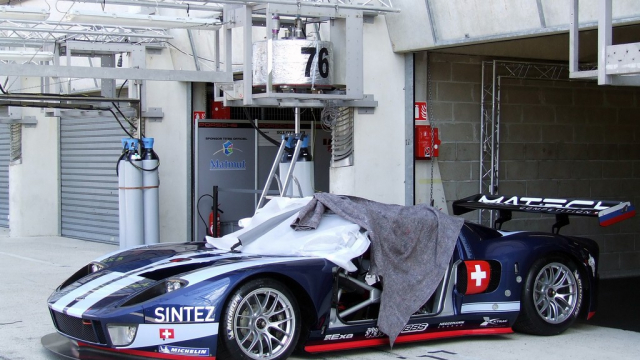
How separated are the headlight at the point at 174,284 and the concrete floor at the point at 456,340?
3.89 feet

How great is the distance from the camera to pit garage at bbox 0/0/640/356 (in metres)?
9.82

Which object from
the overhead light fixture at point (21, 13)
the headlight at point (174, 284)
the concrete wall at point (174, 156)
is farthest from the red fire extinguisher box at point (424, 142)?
the headlight at point (174, 284)

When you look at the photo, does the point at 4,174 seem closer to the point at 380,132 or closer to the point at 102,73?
the point at 102,73

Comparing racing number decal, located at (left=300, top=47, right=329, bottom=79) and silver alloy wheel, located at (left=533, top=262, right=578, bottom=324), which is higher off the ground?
racing number decal, located at (left=300, top=47, right=329, bottom=79)

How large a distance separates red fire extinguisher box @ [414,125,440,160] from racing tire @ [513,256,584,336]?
3790 mm

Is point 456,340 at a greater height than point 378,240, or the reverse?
point 378,240

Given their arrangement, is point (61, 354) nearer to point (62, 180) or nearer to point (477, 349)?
point (477, 349)

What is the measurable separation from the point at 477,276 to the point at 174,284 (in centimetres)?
259

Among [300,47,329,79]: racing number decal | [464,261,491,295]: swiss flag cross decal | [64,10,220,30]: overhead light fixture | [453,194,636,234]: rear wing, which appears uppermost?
[64,10,220,30]: overhead light fixture

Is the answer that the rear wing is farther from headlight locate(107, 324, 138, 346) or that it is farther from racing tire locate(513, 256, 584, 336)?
headlight locate(107, 324, 138, 346)

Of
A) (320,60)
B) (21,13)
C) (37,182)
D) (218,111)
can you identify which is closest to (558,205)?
(320,60)

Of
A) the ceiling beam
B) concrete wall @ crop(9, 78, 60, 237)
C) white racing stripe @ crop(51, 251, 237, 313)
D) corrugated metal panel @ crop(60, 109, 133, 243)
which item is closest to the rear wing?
white racing stripe @ crop(51, 251, 237, 313)

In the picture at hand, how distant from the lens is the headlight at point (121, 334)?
607 cm

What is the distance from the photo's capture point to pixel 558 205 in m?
8.02
